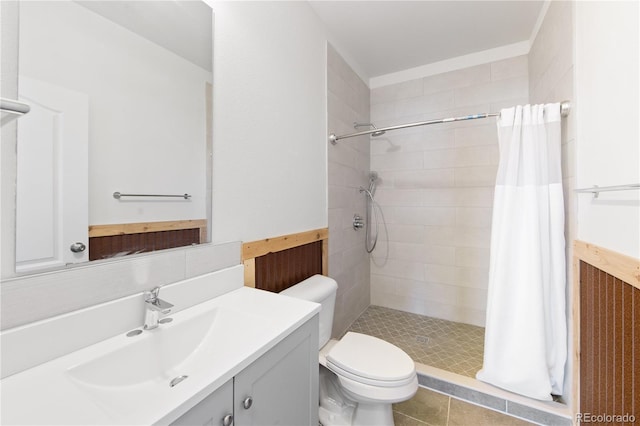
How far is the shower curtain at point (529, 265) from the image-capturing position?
58.4 inches

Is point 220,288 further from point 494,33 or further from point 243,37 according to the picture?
point 494,33

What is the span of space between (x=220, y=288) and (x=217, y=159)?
0.57m

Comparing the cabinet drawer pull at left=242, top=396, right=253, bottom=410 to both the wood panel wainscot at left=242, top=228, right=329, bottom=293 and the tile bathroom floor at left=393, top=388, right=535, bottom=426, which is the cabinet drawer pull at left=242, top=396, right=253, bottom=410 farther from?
the tile bathroom floor at left=393, top=388, right=535, bottom=426

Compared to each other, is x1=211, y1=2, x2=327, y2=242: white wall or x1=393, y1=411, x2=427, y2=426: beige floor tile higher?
x1=211, y1=2, x2=327, y2=242: white wall

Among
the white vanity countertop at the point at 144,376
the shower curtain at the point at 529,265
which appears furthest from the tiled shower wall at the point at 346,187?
the white vanity countertop at the point at 144,376

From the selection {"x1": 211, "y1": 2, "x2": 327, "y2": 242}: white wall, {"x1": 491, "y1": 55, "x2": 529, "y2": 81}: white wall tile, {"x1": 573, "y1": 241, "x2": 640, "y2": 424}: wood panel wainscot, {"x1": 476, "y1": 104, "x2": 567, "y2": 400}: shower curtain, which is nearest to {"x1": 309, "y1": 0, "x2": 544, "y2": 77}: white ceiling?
{"x1": 491, "y1": 55, "x2": 529, "y2": 81}: white wall tile

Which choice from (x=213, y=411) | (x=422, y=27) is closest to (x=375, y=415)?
(x=213, y=411)

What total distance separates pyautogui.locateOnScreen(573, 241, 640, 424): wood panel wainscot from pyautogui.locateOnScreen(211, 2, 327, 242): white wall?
143 cm

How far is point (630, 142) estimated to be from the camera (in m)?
0.90

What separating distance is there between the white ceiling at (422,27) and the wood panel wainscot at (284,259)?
5.14 feet

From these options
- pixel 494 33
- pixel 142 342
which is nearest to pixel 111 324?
pixel 142 342

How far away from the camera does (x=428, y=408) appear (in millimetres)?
1553

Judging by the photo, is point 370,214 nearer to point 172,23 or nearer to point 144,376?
point 172,23

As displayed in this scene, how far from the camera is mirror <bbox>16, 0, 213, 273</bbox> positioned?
0.72m
